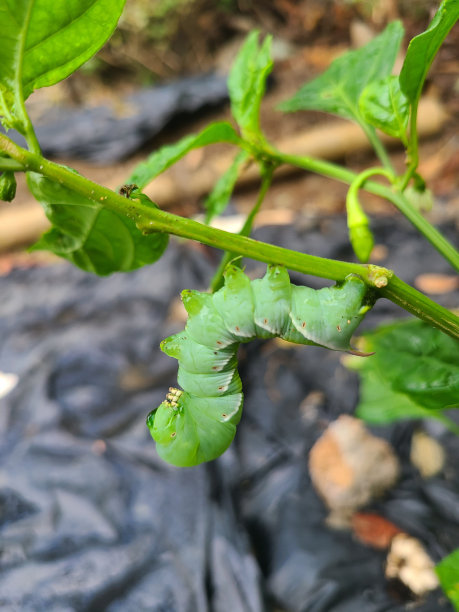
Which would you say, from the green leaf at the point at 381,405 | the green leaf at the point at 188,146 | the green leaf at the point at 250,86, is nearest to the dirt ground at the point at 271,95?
the green leaf at the point at 381,405

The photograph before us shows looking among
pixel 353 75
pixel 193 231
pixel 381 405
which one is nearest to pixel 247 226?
pixel 193 231

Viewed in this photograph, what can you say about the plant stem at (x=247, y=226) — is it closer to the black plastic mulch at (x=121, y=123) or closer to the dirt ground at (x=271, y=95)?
the dirt ground at (x=271, y=95)

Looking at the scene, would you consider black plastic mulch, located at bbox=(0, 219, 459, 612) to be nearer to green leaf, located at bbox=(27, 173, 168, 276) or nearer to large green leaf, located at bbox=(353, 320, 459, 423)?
large green leaf, located at bbox=(353, 320, 459, 423)

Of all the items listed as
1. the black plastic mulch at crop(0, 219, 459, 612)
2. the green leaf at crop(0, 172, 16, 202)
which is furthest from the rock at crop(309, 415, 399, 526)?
the green leaf at crop(0, 172, 16, 202)

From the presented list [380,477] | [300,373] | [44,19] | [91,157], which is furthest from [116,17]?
[91,157]

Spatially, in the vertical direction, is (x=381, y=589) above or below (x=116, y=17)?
below

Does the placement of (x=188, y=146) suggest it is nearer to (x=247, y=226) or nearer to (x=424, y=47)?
(x=247, y=226)

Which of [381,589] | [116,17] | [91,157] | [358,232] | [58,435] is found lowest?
[381,589]

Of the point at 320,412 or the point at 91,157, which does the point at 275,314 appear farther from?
the point at 91,157
